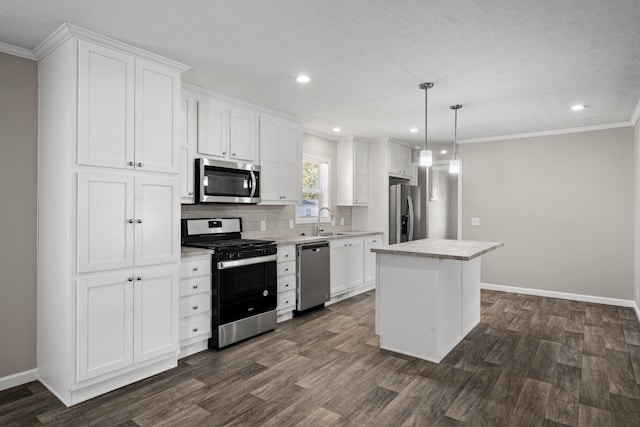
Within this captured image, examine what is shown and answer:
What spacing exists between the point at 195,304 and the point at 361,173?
3652mm

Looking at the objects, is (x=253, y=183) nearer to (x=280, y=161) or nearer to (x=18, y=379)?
(x=280, y=161)

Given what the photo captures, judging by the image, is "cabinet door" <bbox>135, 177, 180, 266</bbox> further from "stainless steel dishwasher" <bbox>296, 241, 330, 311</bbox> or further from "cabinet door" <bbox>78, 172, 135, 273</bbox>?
"stainless steel dishwasher" <bbox>296, 241, 330, 311</bbox>

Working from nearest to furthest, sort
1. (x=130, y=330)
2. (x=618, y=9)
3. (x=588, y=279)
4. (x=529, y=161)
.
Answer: (x=618, y=9)
(x=130, y=330)
(x=588, y=279)
(x=529, y=161)

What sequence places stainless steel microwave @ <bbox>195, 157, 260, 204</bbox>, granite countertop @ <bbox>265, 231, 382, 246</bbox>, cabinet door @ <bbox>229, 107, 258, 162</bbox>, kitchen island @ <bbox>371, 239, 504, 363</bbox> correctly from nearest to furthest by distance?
1. kitchen island @ <bbox>371, 239, 504, 363</bbox>
2. stainless steel microwave @ <bbox>195, 157, 260, 204</bbox>
3. cabinet door @ <bbox>229, 107, 258, 162</bbox>
4. granite countertop @ <bbox>265, 231, 382, 246</bbox>

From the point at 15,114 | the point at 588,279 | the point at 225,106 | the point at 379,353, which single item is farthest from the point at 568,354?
the point at 15,114

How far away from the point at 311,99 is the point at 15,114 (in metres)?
2.49

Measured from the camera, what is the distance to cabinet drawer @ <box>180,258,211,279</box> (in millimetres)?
3115

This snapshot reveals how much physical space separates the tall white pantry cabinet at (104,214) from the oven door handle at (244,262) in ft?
1.52

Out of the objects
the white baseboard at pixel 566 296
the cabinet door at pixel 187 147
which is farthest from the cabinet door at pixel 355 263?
the cabinet door at pixel 187 147

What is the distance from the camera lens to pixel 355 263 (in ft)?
17.7

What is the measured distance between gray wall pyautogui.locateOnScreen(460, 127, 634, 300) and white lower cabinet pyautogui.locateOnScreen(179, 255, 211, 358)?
440 cm

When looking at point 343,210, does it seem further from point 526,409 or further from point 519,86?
point 526,409

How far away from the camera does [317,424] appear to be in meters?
2.23

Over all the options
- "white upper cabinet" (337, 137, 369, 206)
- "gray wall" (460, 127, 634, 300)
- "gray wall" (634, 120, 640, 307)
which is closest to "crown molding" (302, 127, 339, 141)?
"white upper cabinet" (337, 137, 369, 206)
